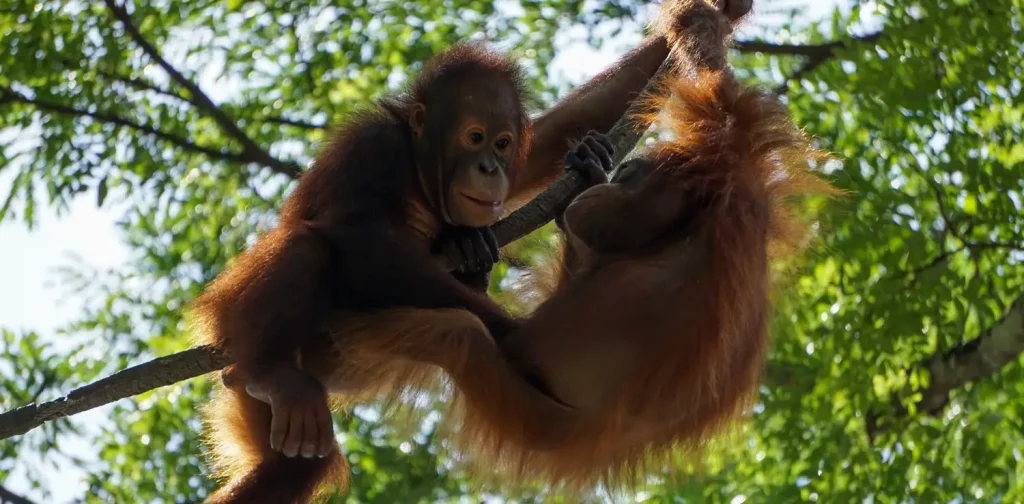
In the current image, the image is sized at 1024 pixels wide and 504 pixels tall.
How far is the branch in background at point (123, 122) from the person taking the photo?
221 inches

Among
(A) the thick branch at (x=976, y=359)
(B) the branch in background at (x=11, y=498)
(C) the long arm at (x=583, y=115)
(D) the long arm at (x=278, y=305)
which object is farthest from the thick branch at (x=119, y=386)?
(A) the thick branch at (x=976, y=359)

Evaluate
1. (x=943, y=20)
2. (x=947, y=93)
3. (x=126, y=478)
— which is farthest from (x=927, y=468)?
(x=126, y=478)

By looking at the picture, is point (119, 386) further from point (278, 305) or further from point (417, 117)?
point (417, 117)

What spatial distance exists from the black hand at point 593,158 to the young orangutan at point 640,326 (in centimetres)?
18

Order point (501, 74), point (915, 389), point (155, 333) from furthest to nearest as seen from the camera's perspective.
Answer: point (155, 333) < point (915, 389) < point (501, 74)

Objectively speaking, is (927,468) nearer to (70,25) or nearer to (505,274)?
(505,274)

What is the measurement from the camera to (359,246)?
9.68ft

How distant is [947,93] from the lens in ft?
16.3

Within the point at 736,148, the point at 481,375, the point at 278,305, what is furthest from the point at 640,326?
the point at 278,305

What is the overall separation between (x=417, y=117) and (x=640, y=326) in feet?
3.68

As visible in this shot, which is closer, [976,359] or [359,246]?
[359,246]

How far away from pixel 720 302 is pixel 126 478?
4017 mm

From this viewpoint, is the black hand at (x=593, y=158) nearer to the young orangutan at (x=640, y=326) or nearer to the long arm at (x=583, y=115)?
the young orangutan at (x=640, y=326)

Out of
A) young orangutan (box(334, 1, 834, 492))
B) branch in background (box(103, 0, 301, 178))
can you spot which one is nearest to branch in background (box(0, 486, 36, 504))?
Answer: young orangutan (box(334, 1, 834, 492))
